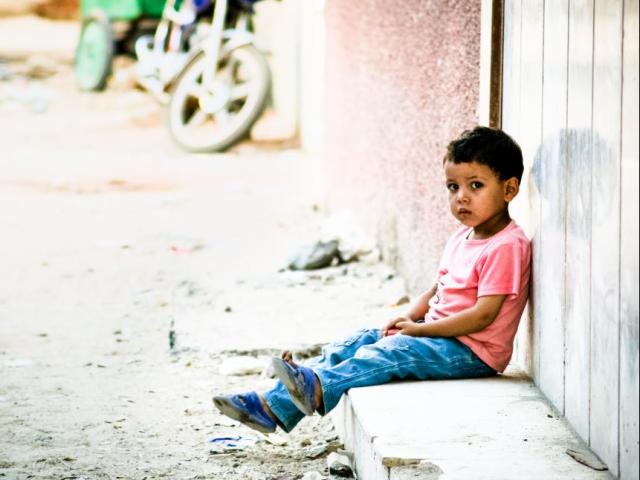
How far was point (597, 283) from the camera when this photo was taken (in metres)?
2.54

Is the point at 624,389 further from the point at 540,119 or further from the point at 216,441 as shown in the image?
the point at 216,441

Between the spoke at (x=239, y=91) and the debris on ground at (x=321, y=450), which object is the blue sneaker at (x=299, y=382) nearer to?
the debris on ground at (x=321, y=450)

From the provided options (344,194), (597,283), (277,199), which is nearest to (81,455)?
(597,283)

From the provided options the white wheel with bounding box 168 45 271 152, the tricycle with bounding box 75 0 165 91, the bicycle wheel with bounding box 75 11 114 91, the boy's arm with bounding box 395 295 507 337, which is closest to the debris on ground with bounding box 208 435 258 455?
the boy's arm with bounding box 395 295 507 337

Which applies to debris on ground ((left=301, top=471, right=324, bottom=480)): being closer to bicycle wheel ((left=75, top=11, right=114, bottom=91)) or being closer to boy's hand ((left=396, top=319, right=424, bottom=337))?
boy's hand ((left=396, top=319, right=424, bottom=337))

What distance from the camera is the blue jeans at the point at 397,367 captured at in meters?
3.17

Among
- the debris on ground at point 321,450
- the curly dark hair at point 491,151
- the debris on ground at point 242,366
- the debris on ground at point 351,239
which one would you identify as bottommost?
the debris on ground at point 321,450

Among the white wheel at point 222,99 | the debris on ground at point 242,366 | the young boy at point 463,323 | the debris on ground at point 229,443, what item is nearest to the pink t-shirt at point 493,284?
the young boy at point 463,323

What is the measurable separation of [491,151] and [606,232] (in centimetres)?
72

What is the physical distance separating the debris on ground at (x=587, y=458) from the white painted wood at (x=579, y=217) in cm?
5

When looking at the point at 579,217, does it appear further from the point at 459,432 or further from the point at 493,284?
the point at 459,432

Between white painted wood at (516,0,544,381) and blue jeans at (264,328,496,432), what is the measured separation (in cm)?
18

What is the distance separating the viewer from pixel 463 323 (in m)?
3.11

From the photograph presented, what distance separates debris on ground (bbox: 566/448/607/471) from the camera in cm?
253
